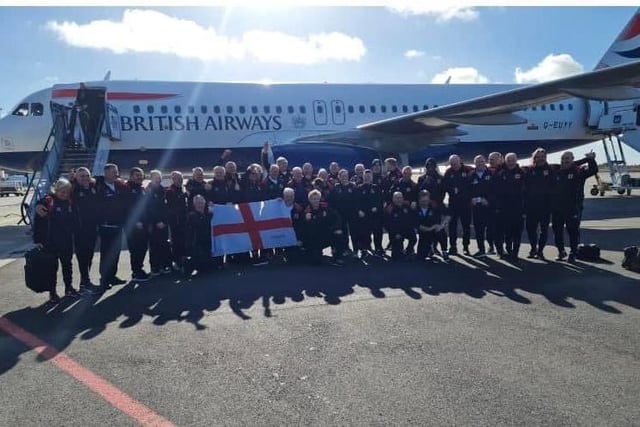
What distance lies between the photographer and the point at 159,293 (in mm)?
6961

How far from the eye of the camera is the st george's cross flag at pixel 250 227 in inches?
347

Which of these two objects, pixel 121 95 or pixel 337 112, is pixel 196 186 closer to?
pixel 121 95

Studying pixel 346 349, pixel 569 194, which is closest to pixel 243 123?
pixel 569 194

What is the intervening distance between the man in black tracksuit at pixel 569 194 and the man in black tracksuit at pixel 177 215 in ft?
21.6

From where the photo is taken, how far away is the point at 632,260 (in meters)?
7.40

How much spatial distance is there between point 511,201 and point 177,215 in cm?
599

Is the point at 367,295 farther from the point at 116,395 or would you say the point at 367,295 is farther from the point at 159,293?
the point at 116,395

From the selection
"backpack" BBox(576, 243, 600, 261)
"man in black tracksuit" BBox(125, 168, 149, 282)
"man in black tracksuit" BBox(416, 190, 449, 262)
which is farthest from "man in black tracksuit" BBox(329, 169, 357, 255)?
"backpack" BBox(576, 243, 600, 261)

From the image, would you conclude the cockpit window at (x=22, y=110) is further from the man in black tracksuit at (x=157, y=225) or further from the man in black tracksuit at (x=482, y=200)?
the man in black tracksuit at (x=482, y=200)

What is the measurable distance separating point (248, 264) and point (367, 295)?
3101 mm

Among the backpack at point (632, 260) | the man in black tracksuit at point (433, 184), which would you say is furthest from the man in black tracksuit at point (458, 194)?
the backpack at point (632, 260)

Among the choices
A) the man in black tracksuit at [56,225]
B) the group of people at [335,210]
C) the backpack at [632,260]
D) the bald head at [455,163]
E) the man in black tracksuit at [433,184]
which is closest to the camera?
the man in black tracksuit at [56,225]

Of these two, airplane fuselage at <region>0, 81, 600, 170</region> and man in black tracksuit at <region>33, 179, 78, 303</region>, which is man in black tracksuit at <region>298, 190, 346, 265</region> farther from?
airplane fuselage at <region>0, 81, 600, 170</region>

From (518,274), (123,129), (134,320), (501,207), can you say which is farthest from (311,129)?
(134,320)
